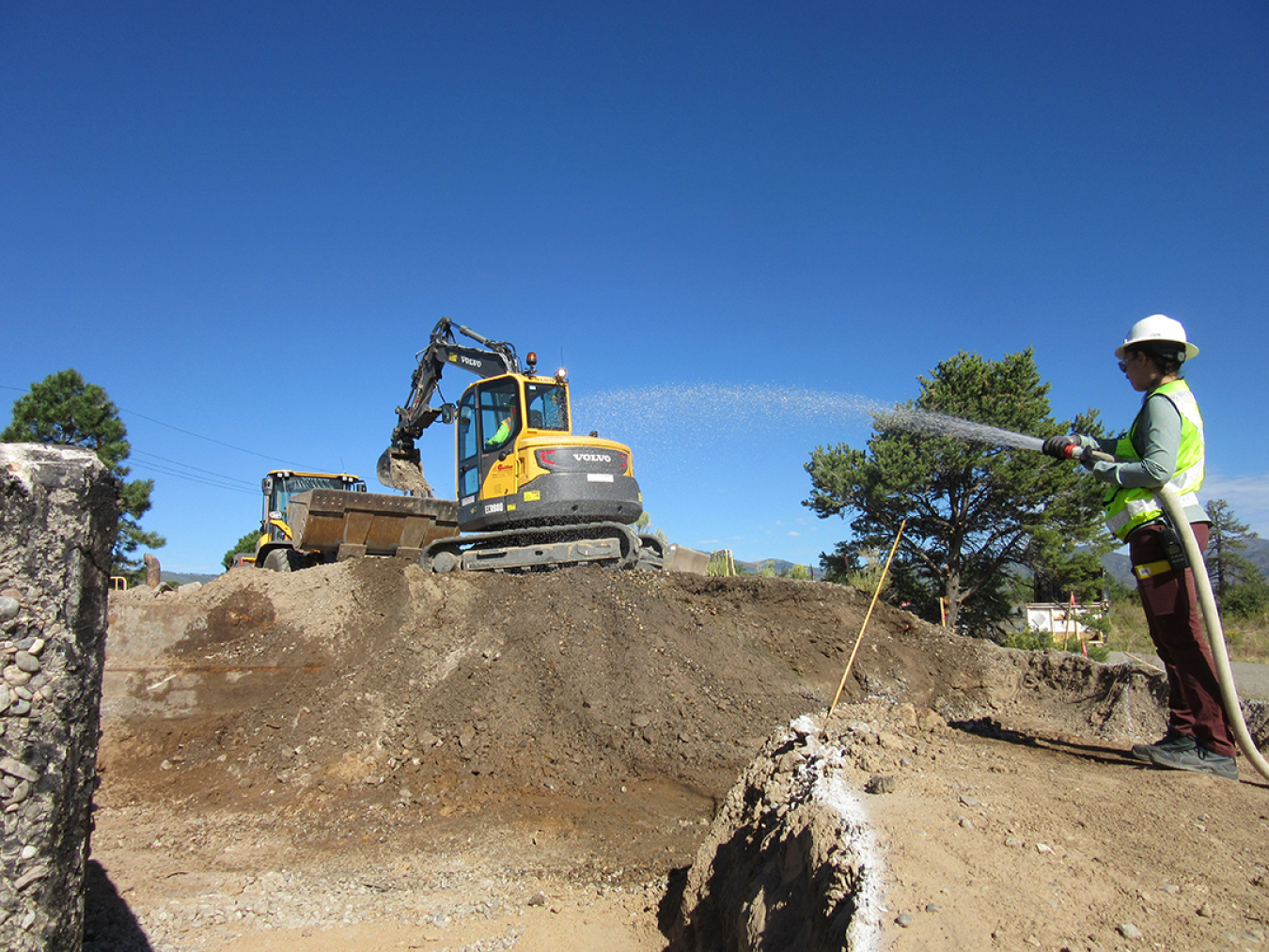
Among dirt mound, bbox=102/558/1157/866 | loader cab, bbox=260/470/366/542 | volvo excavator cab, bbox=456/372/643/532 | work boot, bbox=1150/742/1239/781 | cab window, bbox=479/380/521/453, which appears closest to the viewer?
work boot, bbox=1150/742/1239/781

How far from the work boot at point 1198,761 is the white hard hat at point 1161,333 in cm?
193

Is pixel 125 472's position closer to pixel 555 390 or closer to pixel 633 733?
pixel 555 390

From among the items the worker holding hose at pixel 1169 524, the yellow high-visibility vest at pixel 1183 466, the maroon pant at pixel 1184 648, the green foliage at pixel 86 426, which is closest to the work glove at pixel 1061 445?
the worker holding hose at pixel 1169 524

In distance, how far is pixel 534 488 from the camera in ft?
33.4

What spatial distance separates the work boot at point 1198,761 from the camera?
132 inches

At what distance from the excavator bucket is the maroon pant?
12.1 metres

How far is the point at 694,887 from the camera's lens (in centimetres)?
379

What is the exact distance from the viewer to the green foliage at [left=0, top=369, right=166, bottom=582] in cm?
2486

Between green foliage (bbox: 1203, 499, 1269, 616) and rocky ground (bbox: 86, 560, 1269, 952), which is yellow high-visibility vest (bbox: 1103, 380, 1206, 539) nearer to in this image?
rocky ground (bbox: 86, 560, 1269, 952)

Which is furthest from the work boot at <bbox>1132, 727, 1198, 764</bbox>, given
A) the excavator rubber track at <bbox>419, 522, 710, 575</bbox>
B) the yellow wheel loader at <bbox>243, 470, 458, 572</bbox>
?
the yellow wheel loader at <bbox>243, 470, 458, 572</bbox>

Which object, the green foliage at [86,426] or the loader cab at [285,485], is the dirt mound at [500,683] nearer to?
the loader cab at [285,485]

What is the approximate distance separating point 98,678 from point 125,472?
95.8 feet

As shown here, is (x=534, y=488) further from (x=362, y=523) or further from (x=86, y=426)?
(x=86, y=426)

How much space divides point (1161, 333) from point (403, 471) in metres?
12.4
